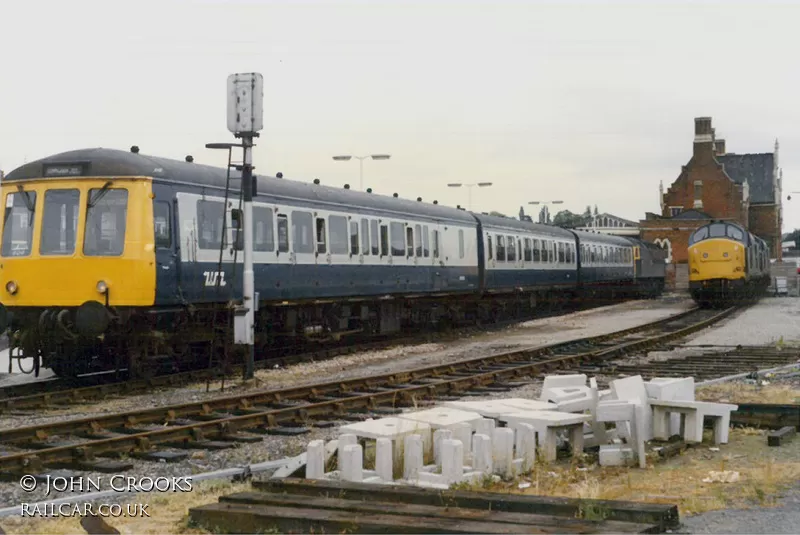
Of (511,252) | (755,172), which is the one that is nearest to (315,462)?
(511,252)

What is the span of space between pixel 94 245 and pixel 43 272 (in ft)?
2.89

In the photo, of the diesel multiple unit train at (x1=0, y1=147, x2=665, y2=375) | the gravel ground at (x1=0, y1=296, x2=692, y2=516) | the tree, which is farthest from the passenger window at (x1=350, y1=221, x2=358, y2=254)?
the tree

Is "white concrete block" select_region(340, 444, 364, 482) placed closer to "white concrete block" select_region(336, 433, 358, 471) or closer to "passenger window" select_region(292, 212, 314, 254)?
"white concrete block" select_region(336, 433, 358, 471)

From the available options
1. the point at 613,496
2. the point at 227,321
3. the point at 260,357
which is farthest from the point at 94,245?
the point at 613,496

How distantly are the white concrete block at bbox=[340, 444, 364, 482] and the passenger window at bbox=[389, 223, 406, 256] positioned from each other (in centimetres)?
1552

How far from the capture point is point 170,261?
1482cm

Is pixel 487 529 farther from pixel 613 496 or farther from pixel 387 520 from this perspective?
pixel 613 496

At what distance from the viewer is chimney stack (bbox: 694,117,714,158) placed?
83.8 m

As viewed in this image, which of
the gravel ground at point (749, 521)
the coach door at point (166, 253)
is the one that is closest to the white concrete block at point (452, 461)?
the gravel ground at point (749, 521)

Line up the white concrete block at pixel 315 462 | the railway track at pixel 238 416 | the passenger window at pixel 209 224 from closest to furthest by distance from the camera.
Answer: the white concrete block at pixel 315 462 → the railway track at pixel 238 416 → the passenger window at pixel 209 224

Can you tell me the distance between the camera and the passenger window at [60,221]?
14.6 meters

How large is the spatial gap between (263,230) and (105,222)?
362 cm

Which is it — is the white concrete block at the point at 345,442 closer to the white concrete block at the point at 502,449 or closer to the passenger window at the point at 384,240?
the white concrete block at the point at 502,449

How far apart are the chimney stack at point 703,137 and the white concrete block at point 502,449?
80218 mm
